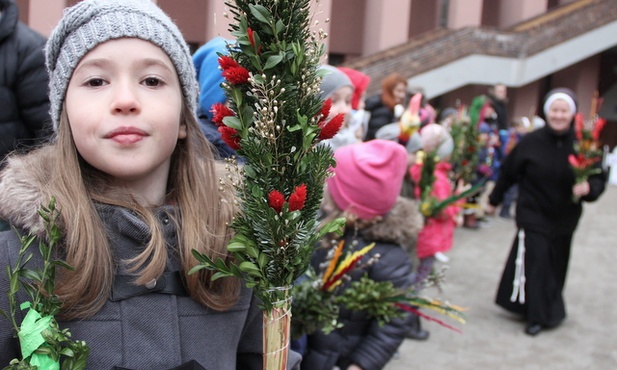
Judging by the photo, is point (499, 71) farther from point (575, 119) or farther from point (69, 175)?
point (69, 175)

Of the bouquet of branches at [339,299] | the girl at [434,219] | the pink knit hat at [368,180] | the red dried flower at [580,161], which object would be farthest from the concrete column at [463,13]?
the bouquet of branches at [339,299]

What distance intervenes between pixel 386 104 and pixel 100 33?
5.79 m

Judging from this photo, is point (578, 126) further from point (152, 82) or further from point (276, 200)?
point (276, 200)

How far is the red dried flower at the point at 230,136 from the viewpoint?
4.54 feet

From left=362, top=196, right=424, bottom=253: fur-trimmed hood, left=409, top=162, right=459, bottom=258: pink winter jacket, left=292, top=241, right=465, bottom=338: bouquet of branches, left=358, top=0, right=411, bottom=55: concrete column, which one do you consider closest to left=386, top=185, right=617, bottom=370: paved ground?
left=409, top=162, right=459, bottom=258: pink winter jacket

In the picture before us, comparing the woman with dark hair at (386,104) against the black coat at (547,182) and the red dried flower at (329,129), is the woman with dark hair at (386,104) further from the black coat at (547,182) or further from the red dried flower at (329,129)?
the red dried flower at (329,129)

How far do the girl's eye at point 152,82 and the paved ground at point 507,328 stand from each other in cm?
394

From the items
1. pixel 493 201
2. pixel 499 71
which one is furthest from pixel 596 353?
pixel 499 71

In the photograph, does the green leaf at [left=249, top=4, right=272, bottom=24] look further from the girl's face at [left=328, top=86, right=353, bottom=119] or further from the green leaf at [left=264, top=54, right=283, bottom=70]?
the girl's face at [left=328, top=86, right=353, bottom=119]

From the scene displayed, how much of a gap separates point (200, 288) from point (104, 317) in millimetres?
209

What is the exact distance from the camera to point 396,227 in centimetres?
328

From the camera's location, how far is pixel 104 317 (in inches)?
59.5

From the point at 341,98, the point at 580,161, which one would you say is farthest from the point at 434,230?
the point at 341,98

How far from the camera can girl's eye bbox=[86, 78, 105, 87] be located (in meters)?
1.55
